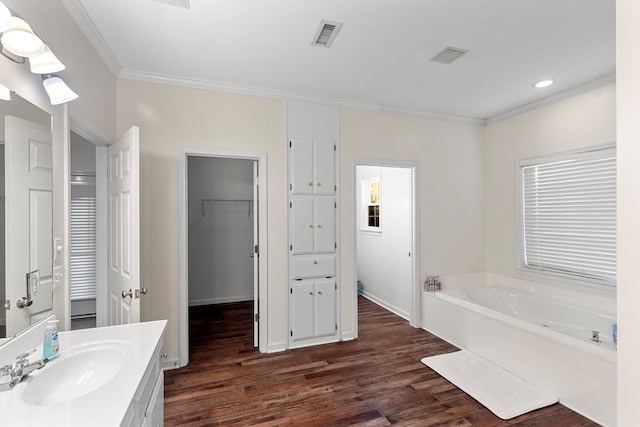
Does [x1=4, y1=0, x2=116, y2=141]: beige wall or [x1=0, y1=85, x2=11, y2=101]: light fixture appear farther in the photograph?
[x1=4, y1=0, x2=116, y2=141]: beige wall

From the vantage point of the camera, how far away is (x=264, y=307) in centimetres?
307

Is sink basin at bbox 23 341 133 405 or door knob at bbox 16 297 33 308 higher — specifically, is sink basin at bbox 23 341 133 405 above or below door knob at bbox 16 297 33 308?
below

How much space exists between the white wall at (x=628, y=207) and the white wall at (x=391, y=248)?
281 cm

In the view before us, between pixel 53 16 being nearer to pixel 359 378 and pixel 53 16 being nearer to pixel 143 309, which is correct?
pixel 143 309

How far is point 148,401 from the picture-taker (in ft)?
4.37

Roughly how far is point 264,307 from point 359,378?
1.13 m

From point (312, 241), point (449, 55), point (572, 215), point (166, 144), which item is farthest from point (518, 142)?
point (166, 144)

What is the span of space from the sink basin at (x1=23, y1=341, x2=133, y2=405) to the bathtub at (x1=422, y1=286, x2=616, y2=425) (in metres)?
2.87

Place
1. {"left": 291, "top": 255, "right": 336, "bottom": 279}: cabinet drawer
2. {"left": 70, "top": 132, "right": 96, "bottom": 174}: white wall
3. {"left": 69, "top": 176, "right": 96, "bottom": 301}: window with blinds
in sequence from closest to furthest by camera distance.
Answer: {"left": 70, "top": 132, "right": 96, "bottom": 174}: white wall, {"left": 69, "top": 176, "right": 96, "bottom": 301}: window with blinds, {"left": 291, "top": 255, "right": 336, "bottom": 279}: cabinet drawer

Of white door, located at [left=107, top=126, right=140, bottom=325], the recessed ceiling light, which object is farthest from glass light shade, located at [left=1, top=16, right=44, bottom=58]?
the recessed ceiling light

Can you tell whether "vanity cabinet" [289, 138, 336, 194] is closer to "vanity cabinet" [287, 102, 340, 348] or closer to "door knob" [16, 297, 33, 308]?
"vanity cabinet" [287, 102, 340, 348]

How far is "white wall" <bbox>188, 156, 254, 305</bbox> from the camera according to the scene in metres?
4.72

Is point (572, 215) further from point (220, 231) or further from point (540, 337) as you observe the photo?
point (220, 231)

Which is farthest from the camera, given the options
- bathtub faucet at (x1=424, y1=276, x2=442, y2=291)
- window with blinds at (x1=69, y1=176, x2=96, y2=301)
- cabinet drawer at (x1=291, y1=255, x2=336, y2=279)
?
bathtub faucet at (x1=424, y1=276, x2=442, y2=291)
